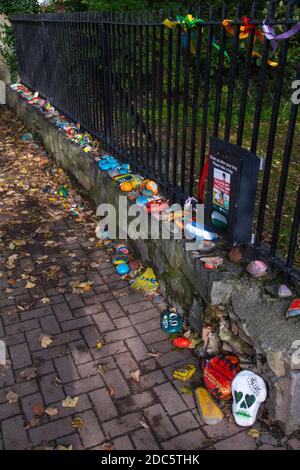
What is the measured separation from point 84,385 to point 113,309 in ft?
3.02

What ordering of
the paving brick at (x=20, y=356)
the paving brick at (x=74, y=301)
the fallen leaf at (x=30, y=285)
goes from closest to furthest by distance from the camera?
the paving brick at (x=20, y=356)
the paving brick at (x=74, y=301)
the fallen leaf at (x=30, y=285)

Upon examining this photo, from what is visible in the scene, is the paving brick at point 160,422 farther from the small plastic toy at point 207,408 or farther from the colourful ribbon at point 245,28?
the colourful ribbon at point 245,28

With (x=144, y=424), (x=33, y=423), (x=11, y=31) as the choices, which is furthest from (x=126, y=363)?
(x=11, y=31)

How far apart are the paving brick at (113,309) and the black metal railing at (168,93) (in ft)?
3.92

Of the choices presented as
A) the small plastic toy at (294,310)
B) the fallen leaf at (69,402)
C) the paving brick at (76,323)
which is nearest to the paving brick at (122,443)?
the fallen leaf at (69,402)

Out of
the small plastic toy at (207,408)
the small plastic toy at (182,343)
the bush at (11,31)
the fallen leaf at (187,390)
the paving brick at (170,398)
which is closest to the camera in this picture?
the small plastic toy at (207,408)

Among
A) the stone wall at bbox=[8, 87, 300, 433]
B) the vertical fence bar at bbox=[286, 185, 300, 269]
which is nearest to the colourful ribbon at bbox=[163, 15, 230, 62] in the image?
the vertical fence bar at bbox=[286, 185, 300, 269]

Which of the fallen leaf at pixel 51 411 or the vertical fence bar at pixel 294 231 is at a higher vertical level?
the vertical fence bar at pixel 294 231

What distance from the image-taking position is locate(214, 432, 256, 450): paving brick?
283cm

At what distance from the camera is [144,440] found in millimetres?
2881

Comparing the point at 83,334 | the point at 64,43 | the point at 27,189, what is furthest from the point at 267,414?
the point at 64,43

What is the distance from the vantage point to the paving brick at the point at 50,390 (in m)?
3.18

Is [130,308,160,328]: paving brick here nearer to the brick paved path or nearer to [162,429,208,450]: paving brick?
the brick paved path

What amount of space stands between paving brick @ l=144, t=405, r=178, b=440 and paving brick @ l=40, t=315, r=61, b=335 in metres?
1.15
